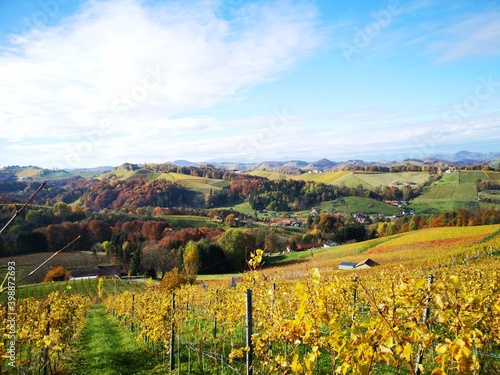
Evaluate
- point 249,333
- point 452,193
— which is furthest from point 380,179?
point 249,333

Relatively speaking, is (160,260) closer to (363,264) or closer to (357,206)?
(363,264)

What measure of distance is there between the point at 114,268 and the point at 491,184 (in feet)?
344

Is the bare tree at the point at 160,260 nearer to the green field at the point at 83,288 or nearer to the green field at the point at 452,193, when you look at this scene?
the green field at the point at 83,288

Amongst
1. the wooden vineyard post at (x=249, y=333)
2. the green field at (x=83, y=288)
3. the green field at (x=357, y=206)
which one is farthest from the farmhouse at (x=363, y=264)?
the green field at (x=357, y=206)

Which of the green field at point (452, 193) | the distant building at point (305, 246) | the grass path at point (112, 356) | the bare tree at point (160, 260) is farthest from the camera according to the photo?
the green field at point (452, 193)

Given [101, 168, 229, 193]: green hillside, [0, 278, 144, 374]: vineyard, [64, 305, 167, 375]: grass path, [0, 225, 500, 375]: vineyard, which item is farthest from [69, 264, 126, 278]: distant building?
[101, 168, 229, 193]: green hillside

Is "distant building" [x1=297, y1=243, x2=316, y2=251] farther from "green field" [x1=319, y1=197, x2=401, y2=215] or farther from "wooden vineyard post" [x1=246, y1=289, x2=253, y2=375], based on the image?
"wooden vineyard post" [x1=246, y1=289, x2=253, y2=375]

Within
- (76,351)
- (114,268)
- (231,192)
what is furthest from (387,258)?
(231,192)

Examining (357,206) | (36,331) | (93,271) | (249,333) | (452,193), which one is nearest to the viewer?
(249,333)

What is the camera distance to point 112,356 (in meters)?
12.0

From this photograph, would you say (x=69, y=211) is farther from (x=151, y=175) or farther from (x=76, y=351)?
(x=76, y=351)

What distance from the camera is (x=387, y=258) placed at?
40.4 meters

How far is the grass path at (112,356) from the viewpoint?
10425 mm

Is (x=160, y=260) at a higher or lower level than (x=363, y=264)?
lower
